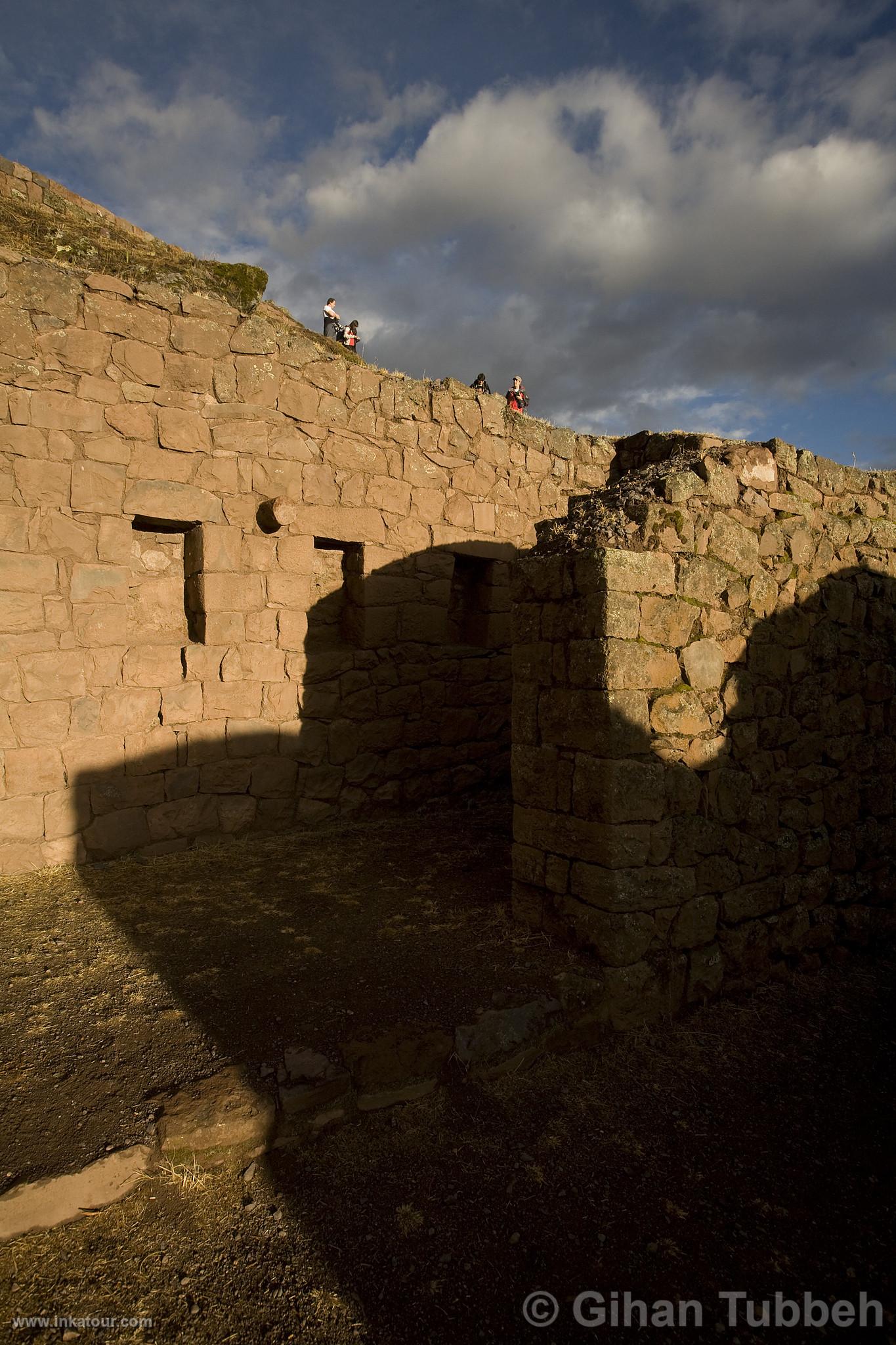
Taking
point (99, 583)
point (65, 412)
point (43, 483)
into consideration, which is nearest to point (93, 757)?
point (99, 583)

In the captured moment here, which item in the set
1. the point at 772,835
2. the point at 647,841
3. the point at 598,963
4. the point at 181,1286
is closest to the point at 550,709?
the point at 647,841

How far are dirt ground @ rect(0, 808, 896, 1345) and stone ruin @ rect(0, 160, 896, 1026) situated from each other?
493 millimetres

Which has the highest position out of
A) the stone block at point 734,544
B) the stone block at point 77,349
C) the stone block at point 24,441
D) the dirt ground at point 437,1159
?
the stone block at point 77,349

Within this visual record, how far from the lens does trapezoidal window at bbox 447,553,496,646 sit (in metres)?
7.26

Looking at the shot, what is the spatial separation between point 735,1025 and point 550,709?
6.21ft

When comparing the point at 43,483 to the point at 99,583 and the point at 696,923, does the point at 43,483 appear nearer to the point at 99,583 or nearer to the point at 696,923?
the point at 99,583

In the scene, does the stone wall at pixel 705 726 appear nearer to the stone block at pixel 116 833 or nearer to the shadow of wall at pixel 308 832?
the shadow of wall at pixel 308 832

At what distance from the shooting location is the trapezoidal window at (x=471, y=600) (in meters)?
7.26

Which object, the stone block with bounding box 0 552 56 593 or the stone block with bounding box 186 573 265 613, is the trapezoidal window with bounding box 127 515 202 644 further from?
the stone block with bounding box 0 552 56 593

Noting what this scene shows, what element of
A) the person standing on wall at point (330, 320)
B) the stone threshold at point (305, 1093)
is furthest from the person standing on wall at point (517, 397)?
the stone threshold at point (305, 1093)

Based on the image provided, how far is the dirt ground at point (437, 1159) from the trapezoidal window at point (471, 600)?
3.52 metres

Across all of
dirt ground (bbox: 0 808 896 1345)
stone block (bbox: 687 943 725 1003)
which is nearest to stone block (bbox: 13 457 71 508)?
dirt ground (bbox: 0 808 896 1345)

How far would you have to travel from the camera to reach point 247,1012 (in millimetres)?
3154

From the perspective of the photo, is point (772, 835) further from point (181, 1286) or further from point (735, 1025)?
point (181, 1286)
